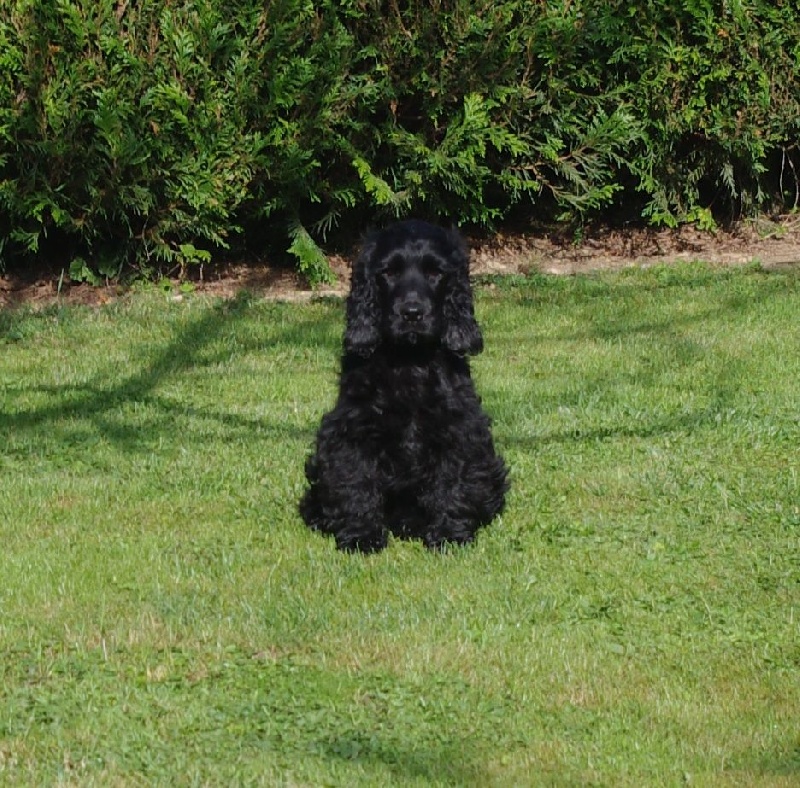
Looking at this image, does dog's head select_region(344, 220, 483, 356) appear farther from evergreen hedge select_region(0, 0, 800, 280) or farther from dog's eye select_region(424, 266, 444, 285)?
evergreen hedge select_region(0, 0, 800, 280)

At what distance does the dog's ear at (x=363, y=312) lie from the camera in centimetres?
587

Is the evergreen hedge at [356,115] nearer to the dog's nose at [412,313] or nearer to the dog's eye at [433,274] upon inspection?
the dog's eye at [433,274]

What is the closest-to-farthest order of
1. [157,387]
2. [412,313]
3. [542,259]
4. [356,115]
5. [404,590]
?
[404,590], [412,313], [157,387], [356,115], [542,259]

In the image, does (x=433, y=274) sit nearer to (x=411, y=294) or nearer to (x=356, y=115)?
(x=411, y=294)

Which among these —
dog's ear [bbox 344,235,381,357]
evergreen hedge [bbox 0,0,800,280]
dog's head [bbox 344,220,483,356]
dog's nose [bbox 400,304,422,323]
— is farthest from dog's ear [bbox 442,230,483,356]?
evergreen hedge [bbox 0,0,800,280]

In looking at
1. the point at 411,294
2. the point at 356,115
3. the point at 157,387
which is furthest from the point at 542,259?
the point at 411,294

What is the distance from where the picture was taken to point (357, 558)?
586cm

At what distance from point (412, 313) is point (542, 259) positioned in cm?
703

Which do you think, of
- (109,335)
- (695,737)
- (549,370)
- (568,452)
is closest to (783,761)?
(695,737)

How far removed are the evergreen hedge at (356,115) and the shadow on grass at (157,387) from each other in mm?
1220

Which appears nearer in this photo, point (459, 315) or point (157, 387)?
point (459, 315)

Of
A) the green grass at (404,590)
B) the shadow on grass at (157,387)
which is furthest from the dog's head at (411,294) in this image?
the shadow on grass at (157,387)

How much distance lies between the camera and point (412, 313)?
18.8ft

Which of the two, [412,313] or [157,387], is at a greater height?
[412,313]
